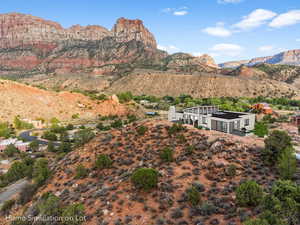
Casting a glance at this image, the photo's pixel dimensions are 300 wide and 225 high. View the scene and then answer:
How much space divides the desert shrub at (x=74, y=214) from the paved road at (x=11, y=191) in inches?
600

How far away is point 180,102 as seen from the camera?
10669 cm

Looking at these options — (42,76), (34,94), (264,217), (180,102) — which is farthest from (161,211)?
(42,76)

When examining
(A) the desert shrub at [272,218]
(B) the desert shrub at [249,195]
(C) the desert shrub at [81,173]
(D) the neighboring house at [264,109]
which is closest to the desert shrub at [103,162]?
(C) the desert shrub at [81,173]

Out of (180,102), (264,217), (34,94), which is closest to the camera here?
(264,217)

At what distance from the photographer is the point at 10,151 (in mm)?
43750

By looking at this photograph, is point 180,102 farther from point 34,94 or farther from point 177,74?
point 34,94

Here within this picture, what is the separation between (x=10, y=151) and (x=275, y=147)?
164ft

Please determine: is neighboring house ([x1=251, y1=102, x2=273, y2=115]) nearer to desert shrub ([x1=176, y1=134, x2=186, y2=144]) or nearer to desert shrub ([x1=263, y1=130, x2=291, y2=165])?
desert shrub ([x1=263, y1=130, x2=291, y2=165])

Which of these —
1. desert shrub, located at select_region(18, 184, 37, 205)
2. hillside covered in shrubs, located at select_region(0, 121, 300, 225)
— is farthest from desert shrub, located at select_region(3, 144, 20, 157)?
desert shrub, located at select_region(18, 184, 37, 205)

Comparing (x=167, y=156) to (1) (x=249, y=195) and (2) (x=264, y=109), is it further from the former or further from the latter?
(2) (x=264, y=109)

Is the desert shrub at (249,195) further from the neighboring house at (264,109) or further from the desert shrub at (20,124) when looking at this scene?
the desert shrub at (20,124)

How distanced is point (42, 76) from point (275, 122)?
631 ft

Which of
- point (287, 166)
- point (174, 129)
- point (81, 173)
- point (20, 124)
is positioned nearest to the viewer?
point (287, 166)

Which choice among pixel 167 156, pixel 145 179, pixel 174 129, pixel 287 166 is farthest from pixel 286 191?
pixel 174 129
